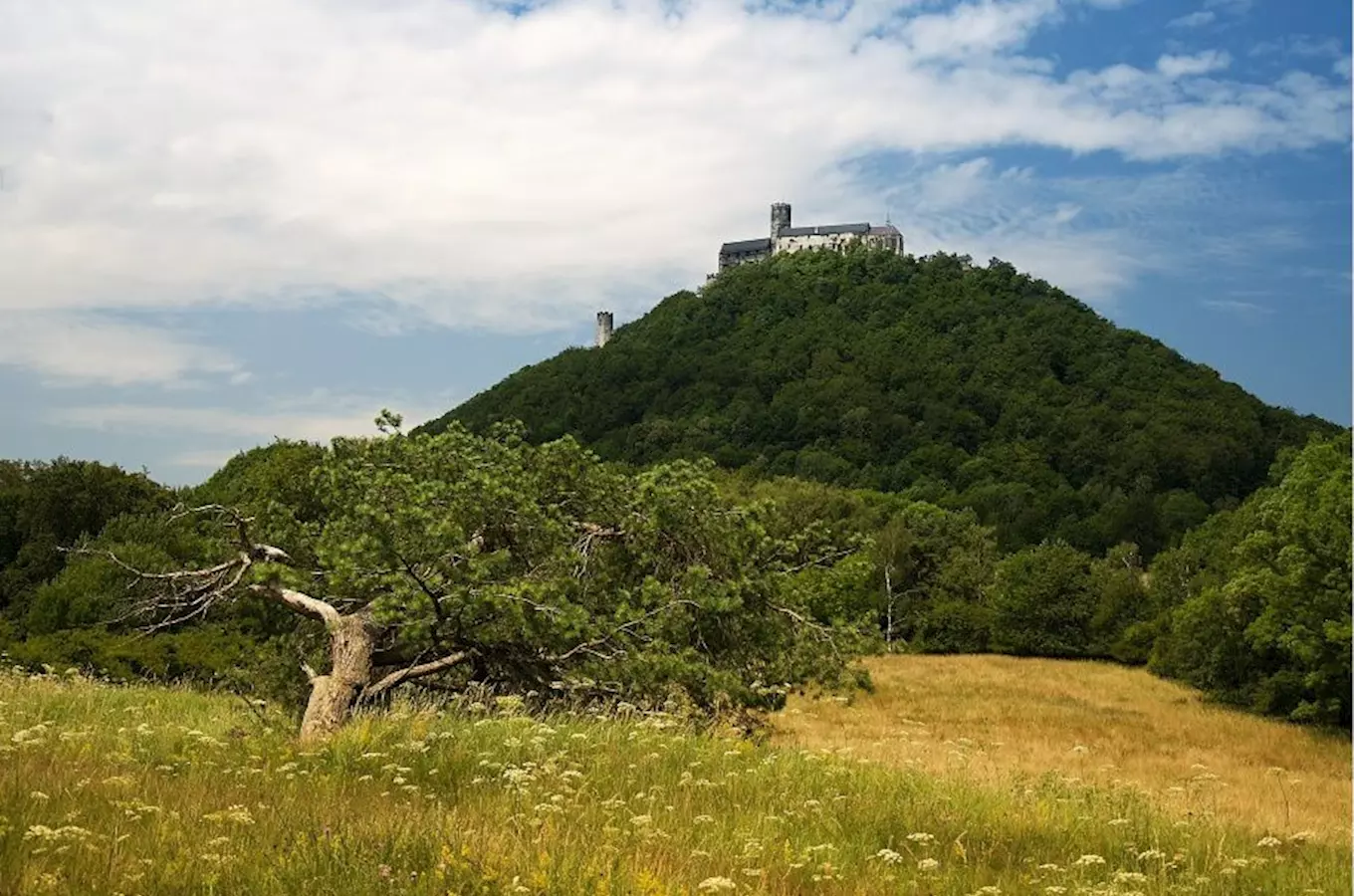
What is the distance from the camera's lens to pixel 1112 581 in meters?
62.8

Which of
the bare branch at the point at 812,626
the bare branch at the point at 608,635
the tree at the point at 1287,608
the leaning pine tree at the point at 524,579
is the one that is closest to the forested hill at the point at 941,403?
the tree at the point at 1287,608

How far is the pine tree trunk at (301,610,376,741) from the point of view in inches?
434

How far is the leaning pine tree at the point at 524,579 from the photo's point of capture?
478 inches

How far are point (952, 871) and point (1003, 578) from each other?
61.3 meters

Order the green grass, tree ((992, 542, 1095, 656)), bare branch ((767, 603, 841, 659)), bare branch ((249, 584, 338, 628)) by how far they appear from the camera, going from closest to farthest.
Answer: the green grass
bare branch ((249, 584, 338, 628))
bare branch ((767, 603, 841, 659))
tree ((992, 542, 1095, 656))

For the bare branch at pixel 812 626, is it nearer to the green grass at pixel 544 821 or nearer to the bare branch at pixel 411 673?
the green grass at pixel 544 821

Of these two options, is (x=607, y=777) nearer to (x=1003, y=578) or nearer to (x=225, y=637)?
(x=225, y=637)

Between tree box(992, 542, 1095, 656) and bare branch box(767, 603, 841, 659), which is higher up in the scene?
bare branch box(767, 603, 841, 659)

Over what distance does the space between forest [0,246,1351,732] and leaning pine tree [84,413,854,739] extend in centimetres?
5

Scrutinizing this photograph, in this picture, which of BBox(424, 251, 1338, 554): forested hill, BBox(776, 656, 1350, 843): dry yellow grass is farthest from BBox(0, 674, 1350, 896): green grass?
BBox(424, 251, 1338, 554): forested hill

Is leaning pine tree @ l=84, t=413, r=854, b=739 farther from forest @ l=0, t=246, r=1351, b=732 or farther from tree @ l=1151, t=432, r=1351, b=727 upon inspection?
tree @ l=1151, t=432, r=1351, b=727

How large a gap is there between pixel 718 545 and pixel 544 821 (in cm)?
855

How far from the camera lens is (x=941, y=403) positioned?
121000 mm

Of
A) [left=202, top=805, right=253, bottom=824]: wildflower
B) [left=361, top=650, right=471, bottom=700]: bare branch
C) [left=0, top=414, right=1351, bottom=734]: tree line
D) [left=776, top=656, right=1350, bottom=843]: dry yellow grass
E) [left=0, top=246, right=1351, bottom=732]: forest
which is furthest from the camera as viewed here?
[left=776, top=656, right=1350, bottom=843]: dry yellow grass
